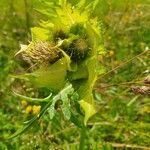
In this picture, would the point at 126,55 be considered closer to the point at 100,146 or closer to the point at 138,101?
the point at 138,101

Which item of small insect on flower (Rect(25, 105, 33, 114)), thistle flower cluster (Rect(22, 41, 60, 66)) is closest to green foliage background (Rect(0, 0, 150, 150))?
small insect on flower (Rect(25, 105, 33, 114))

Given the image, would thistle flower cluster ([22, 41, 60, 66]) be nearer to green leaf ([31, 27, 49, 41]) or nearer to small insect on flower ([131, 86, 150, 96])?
green leaf ([31, 27, 49, 41])

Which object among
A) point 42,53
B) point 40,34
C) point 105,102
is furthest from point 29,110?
point 42,53

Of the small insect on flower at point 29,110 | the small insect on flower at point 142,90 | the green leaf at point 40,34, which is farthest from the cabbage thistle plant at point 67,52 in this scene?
the small insect on flower at point 29,110

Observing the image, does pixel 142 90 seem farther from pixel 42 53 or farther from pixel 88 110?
pixel 42 53

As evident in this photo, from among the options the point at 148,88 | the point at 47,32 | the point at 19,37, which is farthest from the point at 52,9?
the point at 19,37

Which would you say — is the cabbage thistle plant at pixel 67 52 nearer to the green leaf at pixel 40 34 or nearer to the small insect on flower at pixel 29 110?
the green leaf at pixel 40 34
